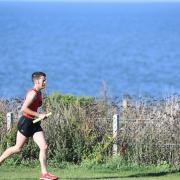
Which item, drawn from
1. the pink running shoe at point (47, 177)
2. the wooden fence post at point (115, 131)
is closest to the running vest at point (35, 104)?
the pink running shoe at point (47, 177)

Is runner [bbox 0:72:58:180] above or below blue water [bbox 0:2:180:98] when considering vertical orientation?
below

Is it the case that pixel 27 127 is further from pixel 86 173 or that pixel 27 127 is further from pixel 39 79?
pixel 86 173

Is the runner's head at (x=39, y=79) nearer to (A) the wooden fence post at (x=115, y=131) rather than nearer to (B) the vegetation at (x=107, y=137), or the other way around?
(B) the vegetation at (x=107, y=137)

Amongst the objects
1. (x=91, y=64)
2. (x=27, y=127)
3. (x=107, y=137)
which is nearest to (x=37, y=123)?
(x=27, y=127)

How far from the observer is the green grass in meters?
13.2

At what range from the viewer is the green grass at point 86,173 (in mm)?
13172

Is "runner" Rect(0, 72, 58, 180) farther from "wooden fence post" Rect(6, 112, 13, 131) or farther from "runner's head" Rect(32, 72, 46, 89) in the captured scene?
"wooden fence post" Rect(6, 112, 13, 131)

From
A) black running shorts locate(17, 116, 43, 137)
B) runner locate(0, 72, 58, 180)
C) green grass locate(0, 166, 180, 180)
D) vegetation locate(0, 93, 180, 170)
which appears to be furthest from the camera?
vegetation locate(0, 93, 180, 170)

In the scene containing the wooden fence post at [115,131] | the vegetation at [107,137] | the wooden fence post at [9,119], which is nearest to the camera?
the vegetation at [107,137]

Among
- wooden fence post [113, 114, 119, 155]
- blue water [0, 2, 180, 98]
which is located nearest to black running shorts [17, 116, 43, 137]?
wooden fence post [113, 114, 119, 155]

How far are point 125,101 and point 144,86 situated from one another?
102ft

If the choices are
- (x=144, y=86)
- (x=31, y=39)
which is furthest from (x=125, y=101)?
(x=31, y=39)

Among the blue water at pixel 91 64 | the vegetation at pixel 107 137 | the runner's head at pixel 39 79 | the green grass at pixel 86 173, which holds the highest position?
the blue water at pixel 91 64

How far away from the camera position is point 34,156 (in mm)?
14977
